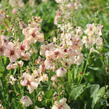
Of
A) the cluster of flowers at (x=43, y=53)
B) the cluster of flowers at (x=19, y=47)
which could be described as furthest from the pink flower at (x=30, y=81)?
the cluster of flowers at (x=19, y=47)

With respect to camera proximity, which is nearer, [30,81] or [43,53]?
[30,81]

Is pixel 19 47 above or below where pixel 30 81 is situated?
above

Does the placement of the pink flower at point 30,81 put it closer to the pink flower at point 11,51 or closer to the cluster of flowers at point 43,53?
the cluster of flowers at point 43,53

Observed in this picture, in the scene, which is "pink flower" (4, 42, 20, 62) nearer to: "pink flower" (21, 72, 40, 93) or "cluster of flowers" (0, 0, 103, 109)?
"cluster of flowers" (0, 0, 103, 109)

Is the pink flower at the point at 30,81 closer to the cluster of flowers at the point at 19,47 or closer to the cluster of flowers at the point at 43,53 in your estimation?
the cluster of flowers at the point at 43,53

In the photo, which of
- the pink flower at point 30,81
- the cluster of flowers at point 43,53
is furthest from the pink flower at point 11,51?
the pink flower at point 30,81

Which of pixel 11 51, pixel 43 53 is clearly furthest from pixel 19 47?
pixel 43 53

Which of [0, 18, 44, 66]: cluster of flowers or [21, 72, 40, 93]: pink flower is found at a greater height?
[0, 18, 44, 66]: cluster of flowers

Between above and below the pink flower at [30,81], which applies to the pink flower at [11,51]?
above

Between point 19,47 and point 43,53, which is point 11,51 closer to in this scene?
point 19,47

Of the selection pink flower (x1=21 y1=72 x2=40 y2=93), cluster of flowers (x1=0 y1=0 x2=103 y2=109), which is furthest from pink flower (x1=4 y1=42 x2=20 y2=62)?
pink flower (x1=21 y1=72 x2=40 y2=93)

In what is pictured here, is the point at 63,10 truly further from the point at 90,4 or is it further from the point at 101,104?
the point at 90,4

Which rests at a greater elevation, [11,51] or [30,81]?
[11,51]
